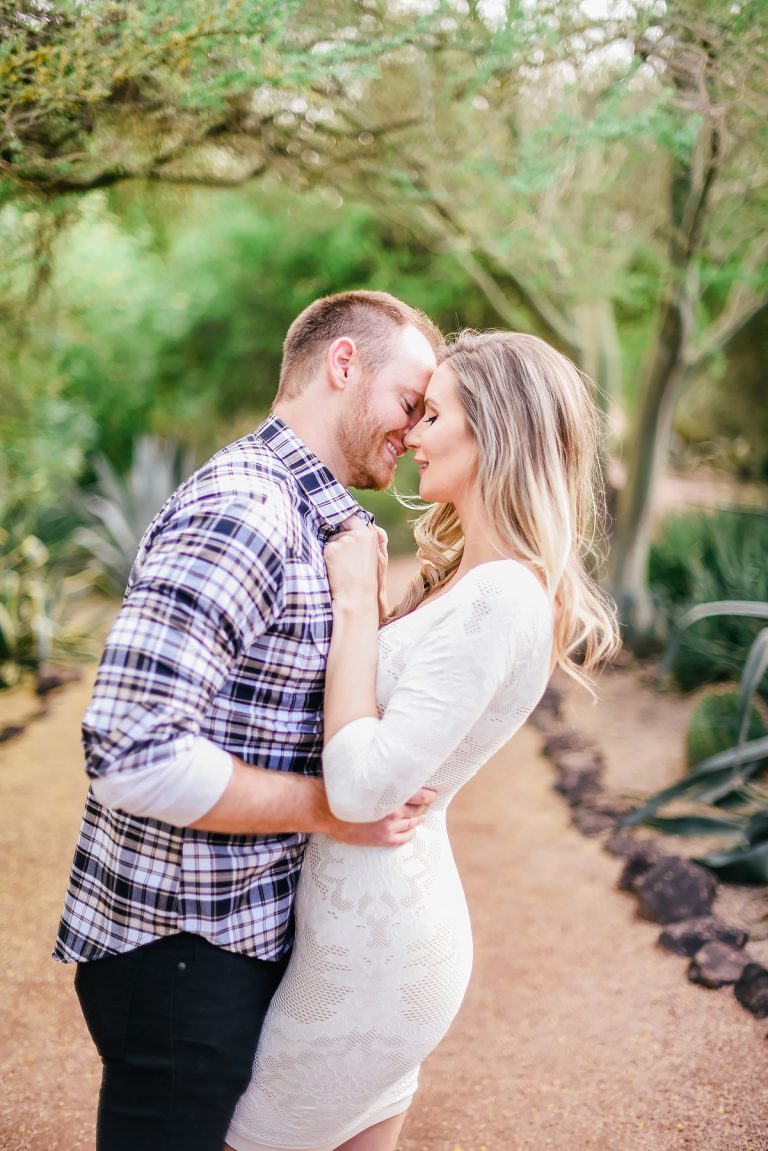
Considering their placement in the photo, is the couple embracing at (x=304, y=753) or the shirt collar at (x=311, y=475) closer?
the couple embracing at (x=304, y=753)

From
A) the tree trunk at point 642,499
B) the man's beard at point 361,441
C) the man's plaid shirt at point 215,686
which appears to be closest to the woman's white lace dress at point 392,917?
the man's plaid shirt at point 215,686

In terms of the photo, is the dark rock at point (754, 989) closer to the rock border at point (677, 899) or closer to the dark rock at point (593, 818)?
the rock border at point (677, 899)

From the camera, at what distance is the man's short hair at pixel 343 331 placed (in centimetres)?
208

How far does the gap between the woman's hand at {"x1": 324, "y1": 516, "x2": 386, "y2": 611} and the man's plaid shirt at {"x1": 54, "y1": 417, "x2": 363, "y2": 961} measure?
0.03 m

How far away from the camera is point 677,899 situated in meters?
4.07

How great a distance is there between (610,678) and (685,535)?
4.35ft

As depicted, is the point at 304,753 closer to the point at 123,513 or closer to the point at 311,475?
the point at 311,475

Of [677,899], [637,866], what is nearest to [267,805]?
[677,899]

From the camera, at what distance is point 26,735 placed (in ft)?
20.3

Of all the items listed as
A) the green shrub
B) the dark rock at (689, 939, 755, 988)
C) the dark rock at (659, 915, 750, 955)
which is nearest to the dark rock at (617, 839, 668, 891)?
the dark rock at (659, 915, 750, 955)

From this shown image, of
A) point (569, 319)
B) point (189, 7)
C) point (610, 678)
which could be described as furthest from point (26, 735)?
point (569, 319)

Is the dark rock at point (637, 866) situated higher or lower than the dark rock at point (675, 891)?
lower

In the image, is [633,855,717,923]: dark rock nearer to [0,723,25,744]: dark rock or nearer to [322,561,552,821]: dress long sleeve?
[322,561,552,821]: dress long sleeve

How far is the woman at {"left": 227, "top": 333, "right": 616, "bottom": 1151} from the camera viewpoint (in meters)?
1.66
